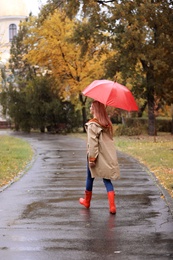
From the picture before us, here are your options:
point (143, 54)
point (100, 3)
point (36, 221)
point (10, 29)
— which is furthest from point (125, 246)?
point (10, 29)

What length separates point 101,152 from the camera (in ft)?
30.4

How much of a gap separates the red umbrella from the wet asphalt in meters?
1.62

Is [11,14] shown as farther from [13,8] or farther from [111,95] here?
[111,95]

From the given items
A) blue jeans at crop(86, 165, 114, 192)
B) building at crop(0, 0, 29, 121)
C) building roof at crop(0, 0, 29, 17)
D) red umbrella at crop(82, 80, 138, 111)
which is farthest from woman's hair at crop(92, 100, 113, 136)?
building roof at crop(0, 0, 29, 17)

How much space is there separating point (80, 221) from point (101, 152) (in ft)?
3.99

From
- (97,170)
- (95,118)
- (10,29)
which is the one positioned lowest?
(97,170)

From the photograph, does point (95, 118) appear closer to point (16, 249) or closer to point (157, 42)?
point (16, 249)

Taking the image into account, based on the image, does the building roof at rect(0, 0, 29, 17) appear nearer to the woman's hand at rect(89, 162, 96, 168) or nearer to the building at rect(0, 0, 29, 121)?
the building at rect(0, 0, 29, 121)

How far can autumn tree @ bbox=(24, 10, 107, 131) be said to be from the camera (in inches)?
1575

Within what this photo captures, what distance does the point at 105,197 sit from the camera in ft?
35.2

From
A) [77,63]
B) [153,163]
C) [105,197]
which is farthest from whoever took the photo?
[77,63]

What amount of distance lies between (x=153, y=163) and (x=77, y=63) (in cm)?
2487

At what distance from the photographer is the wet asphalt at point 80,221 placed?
678cm

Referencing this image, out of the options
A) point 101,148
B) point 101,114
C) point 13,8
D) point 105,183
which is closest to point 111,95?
point 101,114
